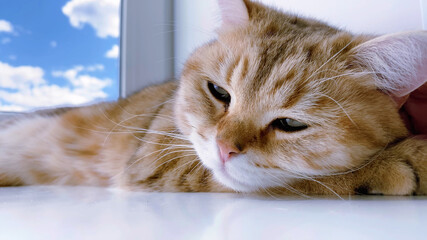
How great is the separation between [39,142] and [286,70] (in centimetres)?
154

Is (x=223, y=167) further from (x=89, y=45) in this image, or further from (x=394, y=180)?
(x=89, y=45)

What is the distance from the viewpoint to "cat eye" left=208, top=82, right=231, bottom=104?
4.21ft

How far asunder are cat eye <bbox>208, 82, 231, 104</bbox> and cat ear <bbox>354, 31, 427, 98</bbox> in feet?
1.41

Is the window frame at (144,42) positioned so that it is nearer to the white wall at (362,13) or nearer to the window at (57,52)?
the window at (57,52)

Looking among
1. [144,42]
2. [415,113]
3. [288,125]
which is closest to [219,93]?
[288,125]

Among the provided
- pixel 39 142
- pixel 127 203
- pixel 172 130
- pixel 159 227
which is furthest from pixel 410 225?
pixel 39 142

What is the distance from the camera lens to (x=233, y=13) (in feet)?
4.72

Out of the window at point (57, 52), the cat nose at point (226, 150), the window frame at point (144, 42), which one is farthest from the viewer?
the window frame at point (144, 42)

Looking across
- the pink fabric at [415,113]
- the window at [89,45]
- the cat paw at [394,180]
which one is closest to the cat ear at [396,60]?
the pink fabric at [415,113]

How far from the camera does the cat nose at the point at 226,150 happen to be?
3.43ft

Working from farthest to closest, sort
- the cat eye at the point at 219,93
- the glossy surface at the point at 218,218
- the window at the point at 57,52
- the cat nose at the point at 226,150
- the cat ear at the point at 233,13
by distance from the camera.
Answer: the window at the point at 57,52
the cat ear at the point at 233,13
the cat eye at the point at 219,93
the cat nose at the point at 226,150
the glossy surface at the point at 218,218

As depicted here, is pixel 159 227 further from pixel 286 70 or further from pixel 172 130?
pixel 172 130

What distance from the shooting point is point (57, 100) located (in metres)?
2.64

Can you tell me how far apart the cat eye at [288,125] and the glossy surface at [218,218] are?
0.67ft
